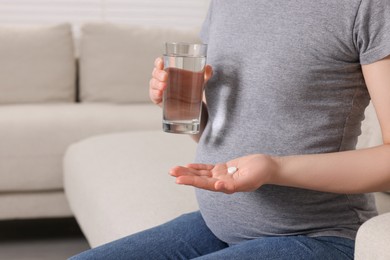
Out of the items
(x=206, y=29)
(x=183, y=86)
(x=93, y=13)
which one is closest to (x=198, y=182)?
(x=183, y=86)

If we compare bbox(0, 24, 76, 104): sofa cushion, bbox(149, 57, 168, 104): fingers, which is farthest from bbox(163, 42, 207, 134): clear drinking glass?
bbox(0, 24, 76, 104): sofa cushion

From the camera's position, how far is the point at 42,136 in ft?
10.6

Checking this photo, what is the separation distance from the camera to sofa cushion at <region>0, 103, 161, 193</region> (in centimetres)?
317

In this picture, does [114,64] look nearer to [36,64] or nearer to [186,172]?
[36,64]

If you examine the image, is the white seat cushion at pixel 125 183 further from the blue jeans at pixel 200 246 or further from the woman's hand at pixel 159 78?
the woman's hand at pixel 159 78

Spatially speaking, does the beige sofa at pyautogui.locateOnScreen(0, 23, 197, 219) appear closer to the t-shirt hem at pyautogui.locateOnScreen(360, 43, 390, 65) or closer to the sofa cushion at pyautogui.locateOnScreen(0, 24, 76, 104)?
the sofa cushion at pyautogui.locateOnScreen(0, 24, 76, 104)

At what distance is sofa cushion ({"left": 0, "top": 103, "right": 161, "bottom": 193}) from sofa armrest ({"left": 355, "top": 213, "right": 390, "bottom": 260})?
217 centimetres

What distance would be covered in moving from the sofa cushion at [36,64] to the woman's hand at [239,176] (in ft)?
8.29

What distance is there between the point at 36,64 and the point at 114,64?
38 cm

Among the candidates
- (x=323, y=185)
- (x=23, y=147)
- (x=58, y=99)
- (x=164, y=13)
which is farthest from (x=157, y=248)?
(x=164, y=13)

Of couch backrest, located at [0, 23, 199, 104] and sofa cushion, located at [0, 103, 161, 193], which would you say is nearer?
sofa cushion, located at [0, 103, 161, 193]

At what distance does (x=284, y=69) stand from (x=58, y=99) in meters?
2.52

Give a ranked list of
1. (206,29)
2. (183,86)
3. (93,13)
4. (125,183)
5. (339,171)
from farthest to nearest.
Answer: (93,13)
(125,183)
(206,29)
(183,86)
(339,171)

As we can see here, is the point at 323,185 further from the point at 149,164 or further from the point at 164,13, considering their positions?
the point at 164,13
